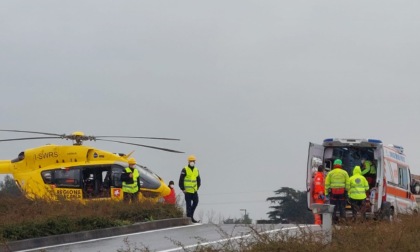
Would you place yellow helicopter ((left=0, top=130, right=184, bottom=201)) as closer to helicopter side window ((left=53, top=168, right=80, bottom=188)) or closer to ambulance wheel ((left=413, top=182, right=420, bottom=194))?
helicopter side window ((left=53, top=168, right=80, bottom=188))

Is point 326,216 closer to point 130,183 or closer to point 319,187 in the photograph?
point 319,187

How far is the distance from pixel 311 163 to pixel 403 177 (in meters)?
2.82

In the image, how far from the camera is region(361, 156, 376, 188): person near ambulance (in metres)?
24.0

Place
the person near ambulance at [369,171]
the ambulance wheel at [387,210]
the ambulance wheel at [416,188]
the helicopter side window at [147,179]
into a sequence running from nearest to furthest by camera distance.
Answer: the ambulance wheel at [387,210] < the person near ambulance at [369,171] < the ambulance wheel at [416,188] < the helicopter side window at [147,179]

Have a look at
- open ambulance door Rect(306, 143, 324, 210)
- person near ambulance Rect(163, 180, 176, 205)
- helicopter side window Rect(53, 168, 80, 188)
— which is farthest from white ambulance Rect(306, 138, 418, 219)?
helicopter side window Rect(53, 168, 80, 188)

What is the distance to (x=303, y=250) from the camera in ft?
40.8

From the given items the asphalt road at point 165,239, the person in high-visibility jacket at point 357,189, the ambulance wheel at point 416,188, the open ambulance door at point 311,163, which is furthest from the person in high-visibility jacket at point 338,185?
the ambulance wheel at point 416,188

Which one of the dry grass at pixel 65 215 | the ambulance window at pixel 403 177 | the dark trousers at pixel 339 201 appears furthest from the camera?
the ambulance window at pixel 403 177

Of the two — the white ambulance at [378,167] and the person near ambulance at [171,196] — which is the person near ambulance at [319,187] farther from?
the person near ambulance at [171,196]

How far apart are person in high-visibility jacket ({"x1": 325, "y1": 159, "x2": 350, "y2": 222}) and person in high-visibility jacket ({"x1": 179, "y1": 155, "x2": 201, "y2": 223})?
3.46m

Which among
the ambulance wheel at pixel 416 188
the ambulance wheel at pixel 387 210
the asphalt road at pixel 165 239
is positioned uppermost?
the ambulance wheel at pixel 416 188

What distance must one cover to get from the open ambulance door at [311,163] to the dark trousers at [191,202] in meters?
2.92

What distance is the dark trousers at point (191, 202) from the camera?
24.5 metres

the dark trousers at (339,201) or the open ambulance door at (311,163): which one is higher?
the open ambulance door at (311,163)
